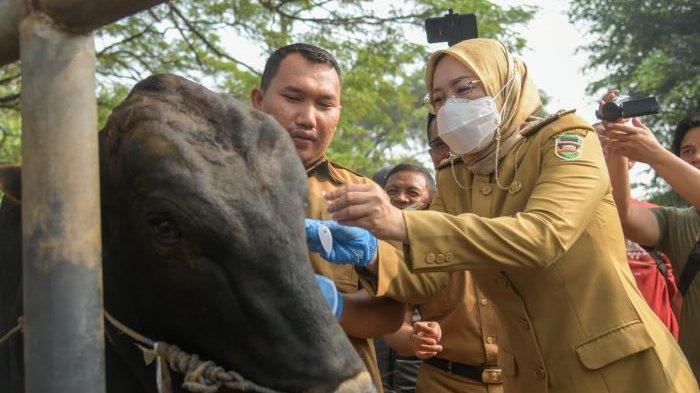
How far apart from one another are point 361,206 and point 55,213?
1.23m

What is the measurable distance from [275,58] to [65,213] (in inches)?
100

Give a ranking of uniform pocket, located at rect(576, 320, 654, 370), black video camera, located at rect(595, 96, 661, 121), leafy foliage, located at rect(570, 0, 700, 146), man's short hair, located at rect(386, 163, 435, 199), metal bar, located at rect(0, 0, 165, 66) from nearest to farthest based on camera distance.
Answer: metal bar, located at rect(0, 0, 165, 66)
uniform pocket, located at rect(576, 320, 654, 370)
black video camera, located at rect(595, 96, 661, 121)
man's short hair, located at rect(386, 163, 435, 199)
leafy foliage, located at rect(570, 0, 700, 146)

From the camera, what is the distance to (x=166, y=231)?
8.03ft

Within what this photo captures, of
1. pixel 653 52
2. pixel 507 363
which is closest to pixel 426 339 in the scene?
pixel 507 363

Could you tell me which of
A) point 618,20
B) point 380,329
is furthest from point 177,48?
point 618,20

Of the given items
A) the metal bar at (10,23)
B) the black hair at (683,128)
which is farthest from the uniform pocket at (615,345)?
the black hair at (683,128)

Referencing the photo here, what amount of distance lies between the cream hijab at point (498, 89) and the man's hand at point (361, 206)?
956mm

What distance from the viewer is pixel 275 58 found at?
429 centimetres

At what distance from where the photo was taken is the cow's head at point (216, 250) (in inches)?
93.6

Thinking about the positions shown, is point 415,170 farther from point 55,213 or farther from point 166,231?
point 55,213

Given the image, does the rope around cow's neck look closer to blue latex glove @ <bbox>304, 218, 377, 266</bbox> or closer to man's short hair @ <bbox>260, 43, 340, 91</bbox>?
blue latex glove @ <bbox>304, 218, 377, 266</bbox>

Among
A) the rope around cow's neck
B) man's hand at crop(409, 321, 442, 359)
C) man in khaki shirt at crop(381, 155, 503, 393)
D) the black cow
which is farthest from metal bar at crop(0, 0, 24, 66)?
man in khaki shirt at crop(381, 155, 503, 393)

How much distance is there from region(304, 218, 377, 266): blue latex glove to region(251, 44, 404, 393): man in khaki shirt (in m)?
0.33

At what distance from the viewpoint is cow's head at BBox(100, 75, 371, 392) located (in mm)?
2377
